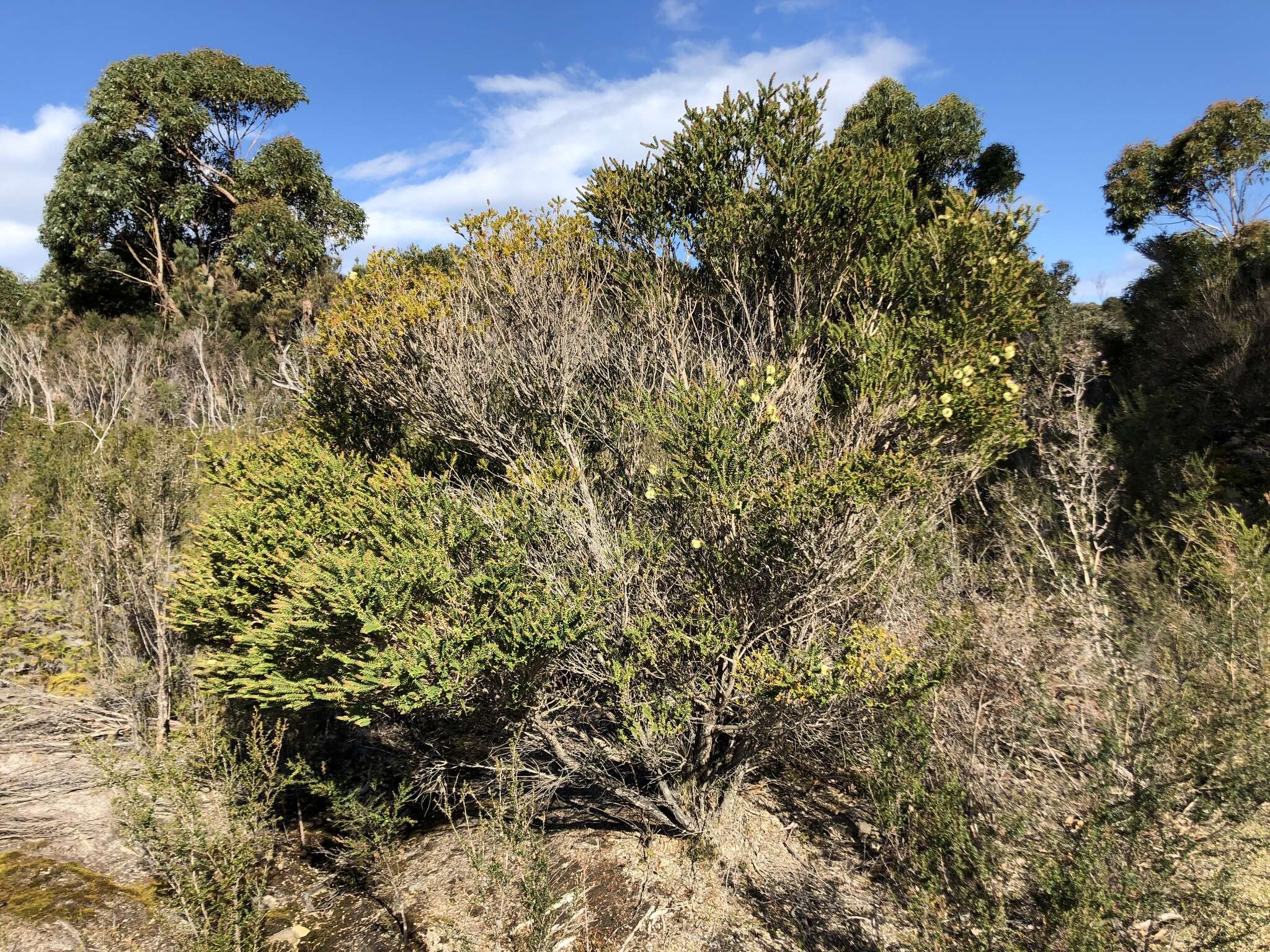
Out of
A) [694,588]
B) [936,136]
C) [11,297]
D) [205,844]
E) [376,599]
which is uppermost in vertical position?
[11,297]

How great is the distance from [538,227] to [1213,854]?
736 centimetres

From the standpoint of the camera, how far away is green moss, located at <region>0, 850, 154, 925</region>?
15.0 feet

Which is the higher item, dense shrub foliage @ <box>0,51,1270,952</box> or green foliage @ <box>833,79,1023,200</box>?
green foliage @ <box>833,79,1023,200</box>

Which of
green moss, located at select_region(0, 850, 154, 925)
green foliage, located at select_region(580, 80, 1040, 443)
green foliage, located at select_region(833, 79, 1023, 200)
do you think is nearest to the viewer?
green moss, located at select_region(0, 850, 154, 925)

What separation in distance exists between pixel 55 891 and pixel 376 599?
147 inches

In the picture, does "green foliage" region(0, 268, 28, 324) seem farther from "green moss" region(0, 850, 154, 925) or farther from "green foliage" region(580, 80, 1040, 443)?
"green foliage" region(580, 80, 1040, 443)

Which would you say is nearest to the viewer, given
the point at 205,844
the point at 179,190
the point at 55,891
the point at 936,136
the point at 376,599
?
the point at 376,599

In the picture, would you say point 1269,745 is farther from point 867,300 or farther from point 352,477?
point 352,477

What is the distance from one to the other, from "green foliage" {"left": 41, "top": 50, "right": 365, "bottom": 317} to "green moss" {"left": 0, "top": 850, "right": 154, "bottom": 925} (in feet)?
70.7

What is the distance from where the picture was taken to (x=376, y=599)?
423 cm

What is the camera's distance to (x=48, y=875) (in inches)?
197

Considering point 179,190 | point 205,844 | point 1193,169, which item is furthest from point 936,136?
point 179,190

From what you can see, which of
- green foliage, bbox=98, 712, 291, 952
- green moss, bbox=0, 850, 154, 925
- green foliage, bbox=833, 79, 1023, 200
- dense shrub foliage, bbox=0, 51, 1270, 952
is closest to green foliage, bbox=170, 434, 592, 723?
dense shrub foliage, bbox=0, 51, 1270, 952

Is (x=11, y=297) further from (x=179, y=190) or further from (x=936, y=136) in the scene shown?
(x=936, y=136)
